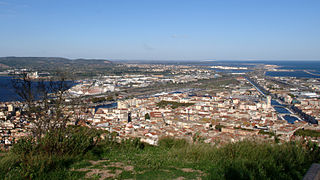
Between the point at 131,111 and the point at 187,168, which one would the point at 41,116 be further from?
the point at 131,111

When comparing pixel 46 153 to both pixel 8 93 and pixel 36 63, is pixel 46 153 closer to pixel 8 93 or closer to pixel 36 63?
pixel 8 93

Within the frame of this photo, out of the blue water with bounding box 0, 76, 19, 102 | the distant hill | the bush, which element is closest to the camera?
the bush

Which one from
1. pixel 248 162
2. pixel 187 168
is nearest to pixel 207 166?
pixel 187 168

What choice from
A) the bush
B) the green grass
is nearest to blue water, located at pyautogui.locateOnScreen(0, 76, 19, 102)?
the bush

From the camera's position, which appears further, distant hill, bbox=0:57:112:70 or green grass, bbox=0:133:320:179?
distant hill, bbox=0:57:112:70

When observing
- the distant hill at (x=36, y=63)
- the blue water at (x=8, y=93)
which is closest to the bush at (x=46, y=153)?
the blue water at (x=8, y=93)

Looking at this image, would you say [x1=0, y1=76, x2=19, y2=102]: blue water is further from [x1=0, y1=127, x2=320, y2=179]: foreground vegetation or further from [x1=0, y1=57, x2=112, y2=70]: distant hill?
[x1=0, y1=57, x2=112, y2=70]: distant hill

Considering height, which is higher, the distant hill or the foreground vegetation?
the distant hill
